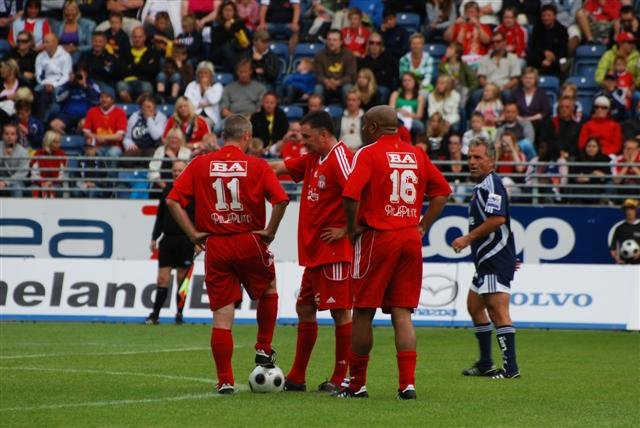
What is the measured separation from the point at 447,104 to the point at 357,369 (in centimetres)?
1387

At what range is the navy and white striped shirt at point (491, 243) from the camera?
42.6 feet

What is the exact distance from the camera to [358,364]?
10742 millimetres

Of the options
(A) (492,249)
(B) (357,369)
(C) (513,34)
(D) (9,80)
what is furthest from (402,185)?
(D) (9,80)

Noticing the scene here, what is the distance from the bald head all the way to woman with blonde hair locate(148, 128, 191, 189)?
12.4 m

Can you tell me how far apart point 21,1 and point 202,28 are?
183 inches

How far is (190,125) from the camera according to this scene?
2419cm

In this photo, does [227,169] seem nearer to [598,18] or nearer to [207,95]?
[207,95]

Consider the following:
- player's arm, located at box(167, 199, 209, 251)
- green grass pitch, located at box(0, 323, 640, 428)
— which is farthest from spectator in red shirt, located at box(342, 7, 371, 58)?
player's arm, located at box(167, 199, 209, 251)

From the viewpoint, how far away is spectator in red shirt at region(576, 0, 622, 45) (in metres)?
26.0

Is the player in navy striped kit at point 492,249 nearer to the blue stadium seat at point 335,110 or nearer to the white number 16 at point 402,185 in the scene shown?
the white number 16 at point 402,185

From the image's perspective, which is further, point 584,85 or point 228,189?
point 584,85

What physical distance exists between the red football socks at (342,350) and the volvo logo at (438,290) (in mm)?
9282

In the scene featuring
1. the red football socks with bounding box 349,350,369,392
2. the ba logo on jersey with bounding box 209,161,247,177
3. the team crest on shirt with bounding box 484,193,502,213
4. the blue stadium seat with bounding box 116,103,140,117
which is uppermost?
the blue stadium seat with bounding box 116,103,140,117

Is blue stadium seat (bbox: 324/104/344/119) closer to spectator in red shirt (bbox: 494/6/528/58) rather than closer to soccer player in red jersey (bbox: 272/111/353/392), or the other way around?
spectator in red shirt (bbox: 494/6/528/58)
